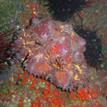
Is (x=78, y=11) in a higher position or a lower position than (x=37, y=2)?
lower

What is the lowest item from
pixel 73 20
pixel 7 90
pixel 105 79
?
→ pixel 105 79

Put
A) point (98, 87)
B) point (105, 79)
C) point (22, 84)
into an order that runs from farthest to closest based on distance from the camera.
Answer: point (105, 79)
point (98, 87)
point (22, 84)

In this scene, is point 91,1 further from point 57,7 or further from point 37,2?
point 37,2

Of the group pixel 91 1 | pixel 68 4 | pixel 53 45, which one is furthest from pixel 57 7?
pixel 53 45

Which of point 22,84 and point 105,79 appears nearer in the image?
point 22,84

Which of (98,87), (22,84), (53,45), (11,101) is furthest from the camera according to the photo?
(98,87)

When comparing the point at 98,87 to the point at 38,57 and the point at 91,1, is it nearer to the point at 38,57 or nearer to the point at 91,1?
the point at 38,57
